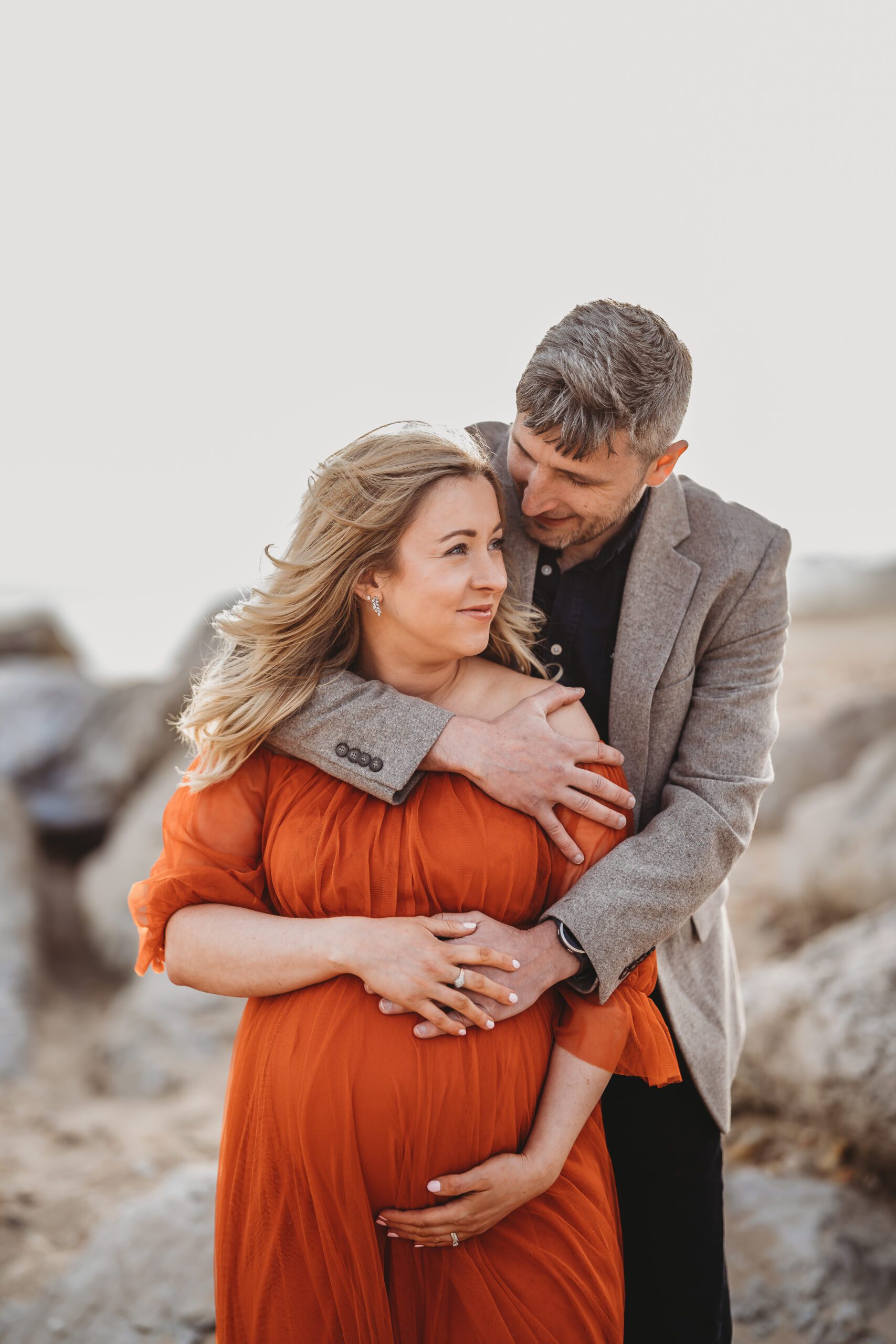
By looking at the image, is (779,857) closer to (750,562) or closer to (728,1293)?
(728,1293)

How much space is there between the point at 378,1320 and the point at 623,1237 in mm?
844

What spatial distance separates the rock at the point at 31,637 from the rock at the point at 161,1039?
4673 millimetres

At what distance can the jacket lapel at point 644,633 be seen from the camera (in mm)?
2395

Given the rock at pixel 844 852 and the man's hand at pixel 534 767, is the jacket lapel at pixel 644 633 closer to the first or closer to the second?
the man's hand at pixel 534 767

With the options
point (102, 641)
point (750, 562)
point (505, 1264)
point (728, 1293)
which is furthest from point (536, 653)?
point (102, 641)

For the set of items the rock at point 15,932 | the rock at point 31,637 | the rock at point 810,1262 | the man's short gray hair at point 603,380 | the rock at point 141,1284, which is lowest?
the rock at point 15,932

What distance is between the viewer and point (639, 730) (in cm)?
240

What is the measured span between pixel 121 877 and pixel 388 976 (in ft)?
14.3

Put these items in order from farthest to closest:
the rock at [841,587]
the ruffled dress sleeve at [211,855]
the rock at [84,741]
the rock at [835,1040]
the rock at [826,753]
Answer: the rock at [841,587], the rock at [84,741], the rock at [826,753], the rock at [835,1040], the ruffled dress sleeve at [211,855]

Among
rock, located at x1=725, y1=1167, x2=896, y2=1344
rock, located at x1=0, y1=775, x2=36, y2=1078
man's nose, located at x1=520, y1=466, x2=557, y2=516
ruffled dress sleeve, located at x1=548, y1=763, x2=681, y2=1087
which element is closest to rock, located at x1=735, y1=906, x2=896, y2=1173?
rock, located at x1=725, y1=1167, x2=896, y2=1344

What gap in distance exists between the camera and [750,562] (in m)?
2.45

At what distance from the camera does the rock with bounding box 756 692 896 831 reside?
6480mm

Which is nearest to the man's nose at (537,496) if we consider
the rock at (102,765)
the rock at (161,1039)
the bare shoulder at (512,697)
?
the bare shoulder at (512,697)

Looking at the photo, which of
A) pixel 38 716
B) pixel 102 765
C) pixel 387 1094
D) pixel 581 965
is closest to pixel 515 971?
pixel 581 965
